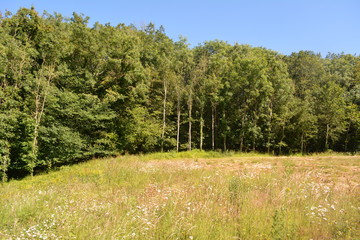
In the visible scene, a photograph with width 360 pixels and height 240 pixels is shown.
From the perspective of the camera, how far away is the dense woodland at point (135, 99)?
1762 cm

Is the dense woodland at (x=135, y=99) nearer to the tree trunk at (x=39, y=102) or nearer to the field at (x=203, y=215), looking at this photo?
the tree trunk at (x=39, y=102)

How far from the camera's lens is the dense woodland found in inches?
694

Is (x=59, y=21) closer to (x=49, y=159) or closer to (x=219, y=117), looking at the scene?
(x=49, y=159)

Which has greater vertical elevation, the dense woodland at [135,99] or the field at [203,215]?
the dense woodland at [135,99]

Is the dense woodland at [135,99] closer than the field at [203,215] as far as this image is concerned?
No

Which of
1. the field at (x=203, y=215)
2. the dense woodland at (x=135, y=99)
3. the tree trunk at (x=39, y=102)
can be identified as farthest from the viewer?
the dense woodland at (x=135, y=99)

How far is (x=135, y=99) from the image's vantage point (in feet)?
79.3

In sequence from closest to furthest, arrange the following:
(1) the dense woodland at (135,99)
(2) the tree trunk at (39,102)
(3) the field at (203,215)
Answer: (3) the field at (203,215) → (2) the tree trunk at (39,102) → (1) the dense woodland at (135,99)

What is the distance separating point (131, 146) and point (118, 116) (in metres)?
3.71

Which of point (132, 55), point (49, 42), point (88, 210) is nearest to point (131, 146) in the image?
point (132, 55)

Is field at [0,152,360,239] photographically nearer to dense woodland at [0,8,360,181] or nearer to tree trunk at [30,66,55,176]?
tree trunk at [30,66,55,176]

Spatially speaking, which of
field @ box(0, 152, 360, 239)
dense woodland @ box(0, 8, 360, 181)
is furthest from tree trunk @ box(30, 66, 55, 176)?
field @ box(0, 152, 360, 239)

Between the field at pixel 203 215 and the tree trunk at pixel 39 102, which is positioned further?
the tree trunk at pixel 39 102

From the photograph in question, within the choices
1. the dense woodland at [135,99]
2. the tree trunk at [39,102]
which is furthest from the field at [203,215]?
the dense woodland at [135,99]
